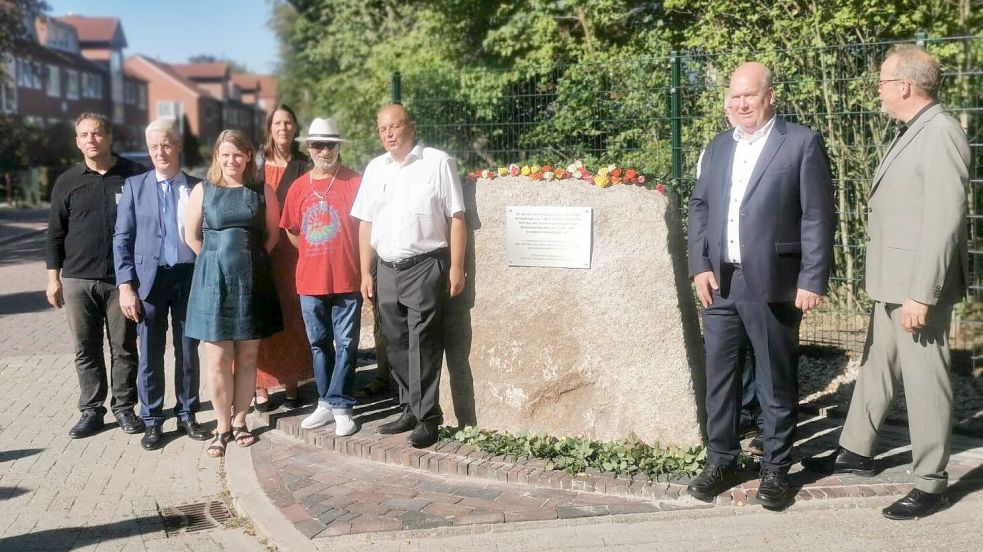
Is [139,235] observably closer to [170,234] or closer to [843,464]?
[170,234]

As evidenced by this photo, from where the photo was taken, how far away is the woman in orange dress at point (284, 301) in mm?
6316

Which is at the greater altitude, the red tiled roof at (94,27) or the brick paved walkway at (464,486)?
the red tiled roof at (94,27)

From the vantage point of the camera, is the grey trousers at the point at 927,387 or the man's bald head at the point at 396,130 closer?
the grey trousers at the point at 927,387

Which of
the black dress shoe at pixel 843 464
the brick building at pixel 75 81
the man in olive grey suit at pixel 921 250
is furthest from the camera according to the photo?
the brick building at pixel 75 81

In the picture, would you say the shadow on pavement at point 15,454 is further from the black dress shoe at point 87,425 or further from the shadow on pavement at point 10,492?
the shadow on pavement at point 10,492

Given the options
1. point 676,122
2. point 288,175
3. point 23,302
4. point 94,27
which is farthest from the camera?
point 94,27

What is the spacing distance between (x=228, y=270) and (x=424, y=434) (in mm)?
1510

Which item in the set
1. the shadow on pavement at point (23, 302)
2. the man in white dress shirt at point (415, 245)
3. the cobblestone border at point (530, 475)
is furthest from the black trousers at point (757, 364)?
the shadow on pavement at point (23, 302)

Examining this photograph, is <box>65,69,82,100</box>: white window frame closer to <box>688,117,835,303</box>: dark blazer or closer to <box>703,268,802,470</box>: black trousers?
<box>703,268,802,470</box>: black trousers

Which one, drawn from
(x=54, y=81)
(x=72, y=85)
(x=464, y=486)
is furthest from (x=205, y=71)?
(x=464, y=486)

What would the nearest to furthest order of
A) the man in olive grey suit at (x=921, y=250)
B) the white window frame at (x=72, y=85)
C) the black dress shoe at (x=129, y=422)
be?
the man in olive grey suit at (x=921, y=250)
the black dress shoe at (x=129, y=422)
the white window frame at (x=72, y=85)

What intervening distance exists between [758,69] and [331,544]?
2928 mm

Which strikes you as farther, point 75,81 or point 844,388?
point 75,81

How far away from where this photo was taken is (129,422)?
608 centimetres
